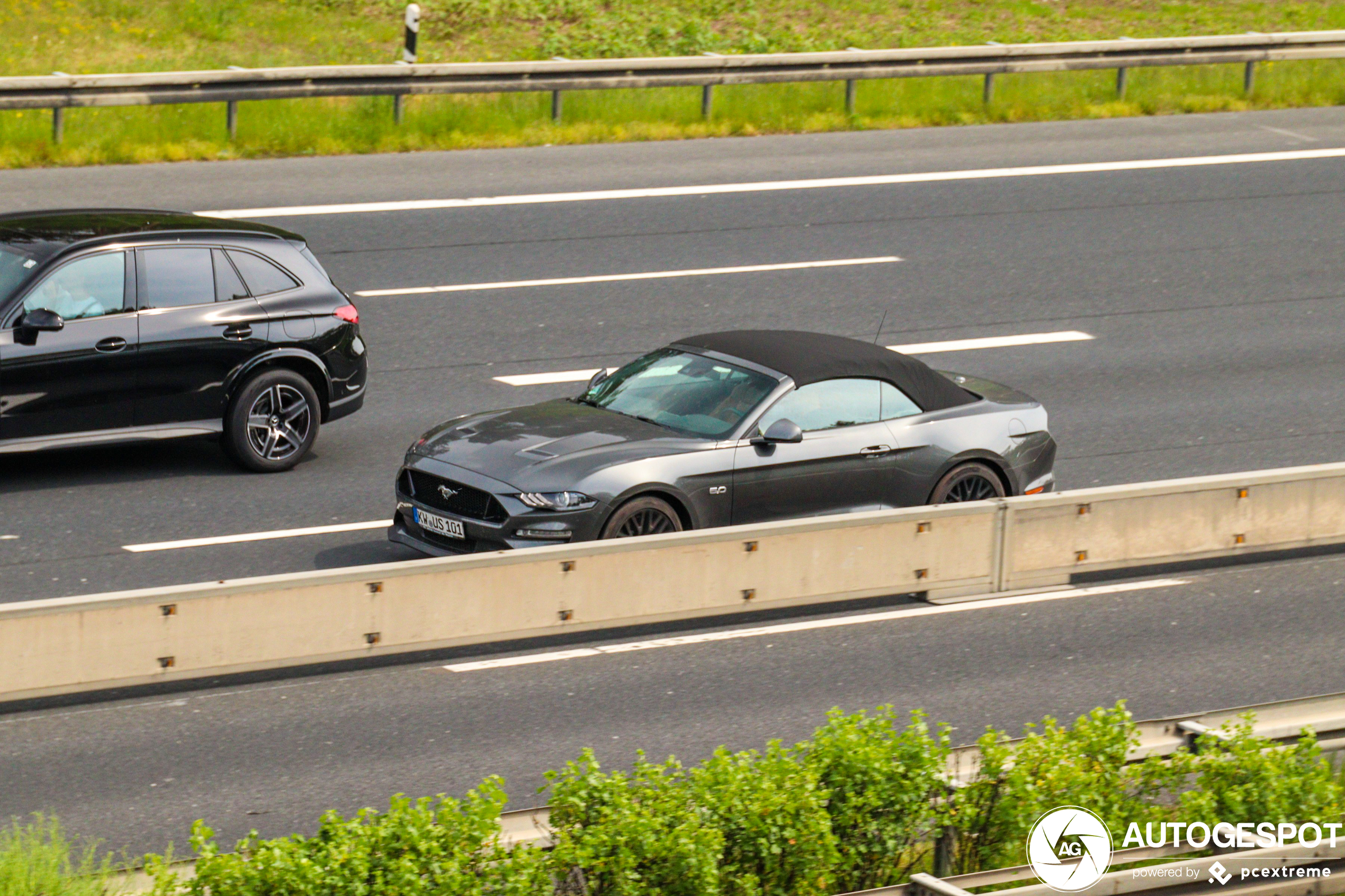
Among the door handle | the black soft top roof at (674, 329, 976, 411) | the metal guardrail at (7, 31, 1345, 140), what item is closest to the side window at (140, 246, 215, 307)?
the door handle

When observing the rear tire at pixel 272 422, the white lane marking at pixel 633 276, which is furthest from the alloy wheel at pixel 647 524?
the white lane marking at pixel 633 276

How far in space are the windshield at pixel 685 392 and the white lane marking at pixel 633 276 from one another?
542 centimetres

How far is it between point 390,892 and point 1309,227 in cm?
1786

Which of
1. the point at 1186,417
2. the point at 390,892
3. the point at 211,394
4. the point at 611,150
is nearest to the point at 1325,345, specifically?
the point at 1186,417

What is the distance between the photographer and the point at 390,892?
19.6ft

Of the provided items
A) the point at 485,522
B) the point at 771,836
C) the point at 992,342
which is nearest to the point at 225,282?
the point at 485,522

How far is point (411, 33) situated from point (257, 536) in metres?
12.7

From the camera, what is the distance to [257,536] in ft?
39.7

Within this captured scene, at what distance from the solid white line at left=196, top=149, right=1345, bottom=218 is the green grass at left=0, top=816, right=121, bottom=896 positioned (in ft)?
40.0

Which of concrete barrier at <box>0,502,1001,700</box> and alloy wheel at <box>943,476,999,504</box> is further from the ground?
alloy wheel at <box>943,476,999,504</box>

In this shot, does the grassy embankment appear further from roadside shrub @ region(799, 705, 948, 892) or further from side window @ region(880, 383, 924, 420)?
roadside shrub @ region(799, 705, 948, 892)

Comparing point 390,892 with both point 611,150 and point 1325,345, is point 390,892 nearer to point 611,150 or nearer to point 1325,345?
point 1325,345

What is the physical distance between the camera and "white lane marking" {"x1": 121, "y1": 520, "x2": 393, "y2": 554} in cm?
1179

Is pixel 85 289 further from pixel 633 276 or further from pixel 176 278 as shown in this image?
pixel 633 276
